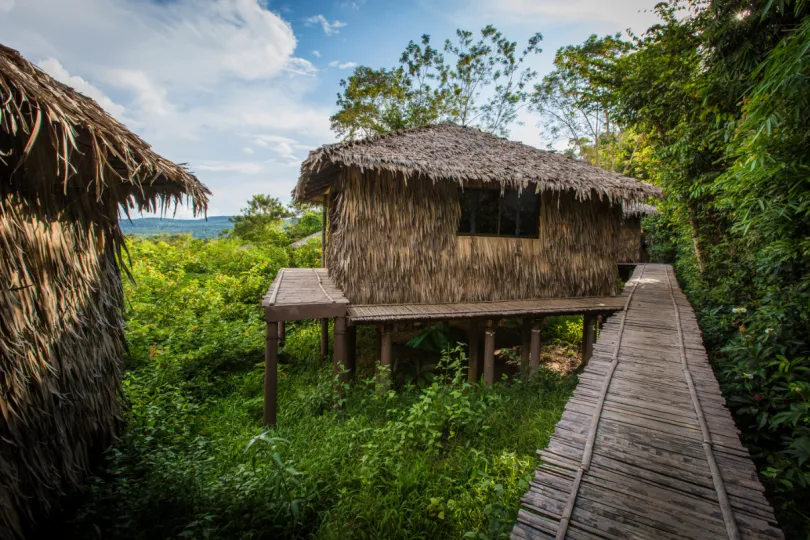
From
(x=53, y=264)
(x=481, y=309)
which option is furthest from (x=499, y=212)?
(x=53, y=264)

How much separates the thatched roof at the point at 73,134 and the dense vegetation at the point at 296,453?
224cm

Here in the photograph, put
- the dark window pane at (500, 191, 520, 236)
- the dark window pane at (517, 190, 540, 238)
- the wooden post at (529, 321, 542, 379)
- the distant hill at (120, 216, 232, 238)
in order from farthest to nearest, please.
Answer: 1. the dark window pane at (517, 190, 540, 238)
2. the dark window pane at (500, 191, 520, 236)
3. the wooden post at (529, 321, 542, 379)
4. the distant hill at (120, 216, 232, 238)

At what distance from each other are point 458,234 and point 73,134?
15.9 feet

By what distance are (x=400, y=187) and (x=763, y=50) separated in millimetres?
4595

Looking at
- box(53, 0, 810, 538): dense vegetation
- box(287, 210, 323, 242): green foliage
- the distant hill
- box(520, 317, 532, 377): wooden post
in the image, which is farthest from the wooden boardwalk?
box(287, 210, 323, 242): green foliage

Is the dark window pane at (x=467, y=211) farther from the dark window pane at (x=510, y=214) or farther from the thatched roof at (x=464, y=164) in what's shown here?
the dark window pane at (x=510, y=214)

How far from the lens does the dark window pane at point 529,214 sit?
618cm

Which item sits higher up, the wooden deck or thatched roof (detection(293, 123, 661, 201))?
thatched roof (detection(293, 123, 661, 201))

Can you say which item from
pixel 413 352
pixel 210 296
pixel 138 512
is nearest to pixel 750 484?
pixel 138 512

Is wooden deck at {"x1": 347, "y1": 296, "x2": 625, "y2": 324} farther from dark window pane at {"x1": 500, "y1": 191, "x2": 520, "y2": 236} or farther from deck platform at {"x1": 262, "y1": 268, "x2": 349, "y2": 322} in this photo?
dark window pane at {"x1": 500, "y1": 191, "x2": 520, "y2": 236}

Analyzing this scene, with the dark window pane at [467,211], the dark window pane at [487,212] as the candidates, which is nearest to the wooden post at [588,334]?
the dark window pane at [487,212]

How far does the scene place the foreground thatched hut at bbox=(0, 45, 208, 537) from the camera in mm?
1927

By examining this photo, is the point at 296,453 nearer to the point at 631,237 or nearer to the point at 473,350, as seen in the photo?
the point at 473,350

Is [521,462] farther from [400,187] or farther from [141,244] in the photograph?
[141,244]
